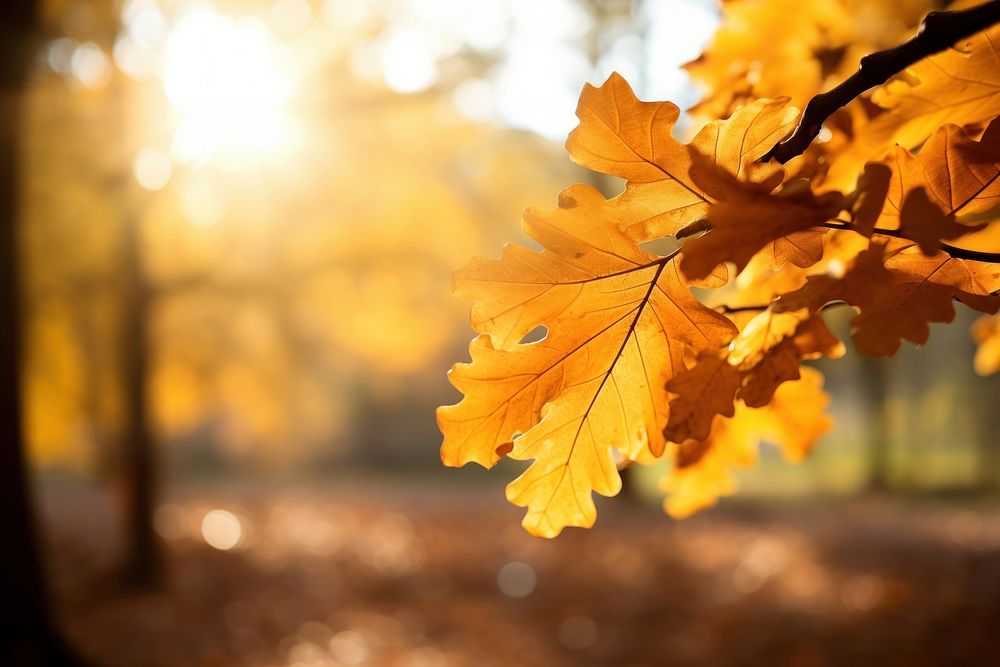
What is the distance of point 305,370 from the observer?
1202 centimetres

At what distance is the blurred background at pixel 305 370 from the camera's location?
480 cm

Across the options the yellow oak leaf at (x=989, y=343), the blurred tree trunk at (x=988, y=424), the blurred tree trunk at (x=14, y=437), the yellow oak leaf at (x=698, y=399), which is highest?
the blurred tree trunk at (x=988, y=424)

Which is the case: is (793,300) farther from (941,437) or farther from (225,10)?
(941,437)

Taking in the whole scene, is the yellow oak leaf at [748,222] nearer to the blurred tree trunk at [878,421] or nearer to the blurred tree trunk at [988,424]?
the blurred tree trunk at [878,421]

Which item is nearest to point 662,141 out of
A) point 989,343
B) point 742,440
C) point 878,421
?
point 742,440

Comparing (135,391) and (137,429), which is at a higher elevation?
(135,391)

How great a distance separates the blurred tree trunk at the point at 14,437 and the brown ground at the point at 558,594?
118 cm

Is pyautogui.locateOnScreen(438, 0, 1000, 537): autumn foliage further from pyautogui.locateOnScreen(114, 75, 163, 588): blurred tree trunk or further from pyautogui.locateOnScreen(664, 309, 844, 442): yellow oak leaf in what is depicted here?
pyautogui.locateOnScreen(114, 75, 163, 588): blurred tree trunk

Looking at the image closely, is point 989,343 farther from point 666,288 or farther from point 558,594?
point 558,594

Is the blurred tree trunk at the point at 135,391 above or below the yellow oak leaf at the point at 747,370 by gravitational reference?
above

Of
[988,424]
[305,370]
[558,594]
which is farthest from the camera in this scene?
[988,424]

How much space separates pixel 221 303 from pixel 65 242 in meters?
1.97

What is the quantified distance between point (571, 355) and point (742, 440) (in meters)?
0.66

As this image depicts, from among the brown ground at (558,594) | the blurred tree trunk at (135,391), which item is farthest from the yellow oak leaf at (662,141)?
the blurred tree trunk at (135,391)
